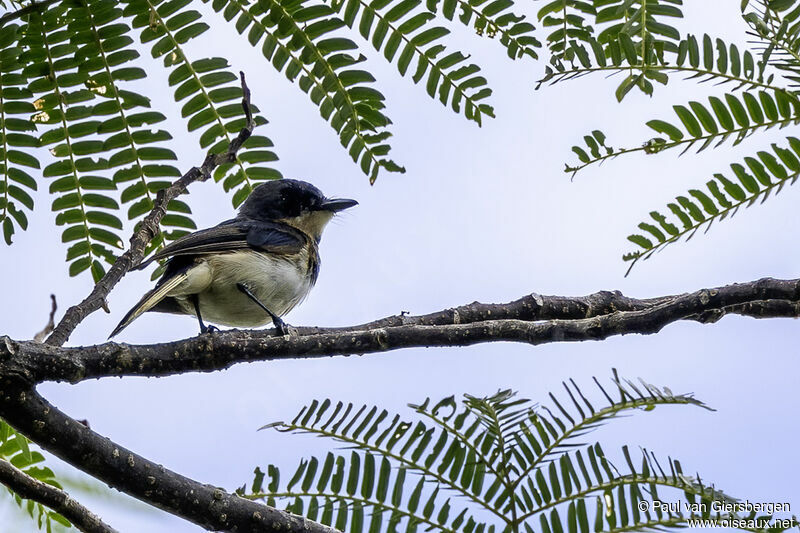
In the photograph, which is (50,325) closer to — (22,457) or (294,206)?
(22,457)

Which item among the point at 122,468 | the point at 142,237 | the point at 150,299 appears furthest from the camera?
the point at 150,299

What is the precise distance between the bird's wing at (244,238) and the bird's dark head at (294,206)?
28cm

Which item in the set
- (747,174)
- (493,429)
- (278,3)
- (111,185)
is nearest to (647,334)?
(747,174)

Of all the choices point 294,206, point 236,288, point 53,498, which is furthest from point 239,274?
point 53,498

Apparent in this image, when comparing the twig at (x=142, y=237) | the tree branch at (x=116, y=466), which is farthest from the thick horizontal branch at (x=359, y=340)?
the twig at (x=142, y=237)

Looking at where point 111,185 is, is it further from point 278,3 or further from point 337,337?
point 337,337

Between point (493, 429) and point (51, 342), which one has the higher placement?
point (51, 342)

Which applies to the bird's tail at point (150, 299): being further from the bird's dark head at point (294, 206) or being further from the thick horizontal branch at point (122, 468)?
the bird's dark head at point (294, 206)

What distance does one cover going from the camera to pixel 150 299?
3828 millimetres

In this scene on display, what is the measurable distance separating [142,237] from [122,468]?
746 mm

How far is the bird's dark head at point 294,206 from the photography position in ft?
18.0

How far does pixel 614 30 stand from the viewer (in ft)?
7.88

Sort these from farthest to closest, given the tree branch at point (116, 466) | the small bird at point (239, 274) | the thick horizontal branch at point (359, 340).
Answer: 1. the small bird at point (239, 274)
2. the tree branch at point (116, 466)
3. the thick horizontal branch at point (359, 340)

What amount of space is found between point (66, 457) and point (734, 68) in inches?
73.4
